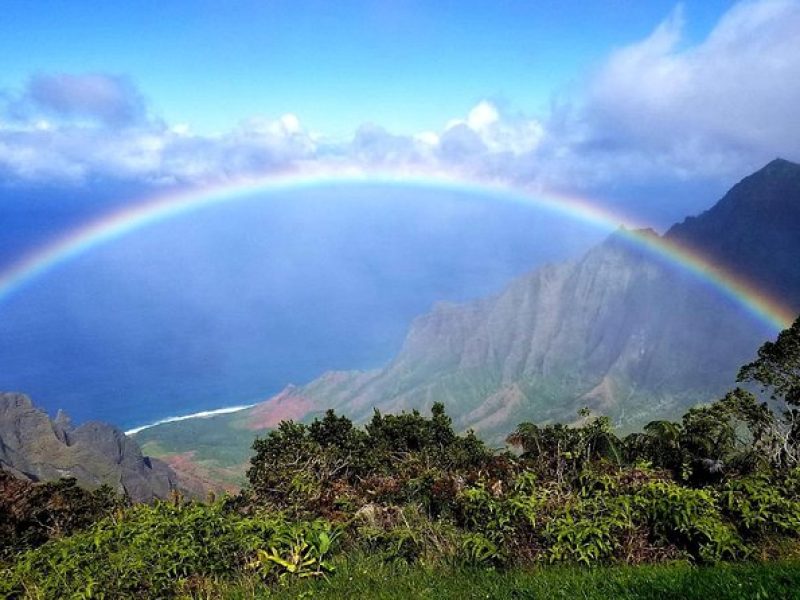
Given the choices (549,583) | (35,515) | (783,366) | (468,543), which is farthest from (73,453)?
(549,583)

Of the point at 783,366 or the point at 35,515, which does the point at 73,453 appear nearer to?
the point at 35,515

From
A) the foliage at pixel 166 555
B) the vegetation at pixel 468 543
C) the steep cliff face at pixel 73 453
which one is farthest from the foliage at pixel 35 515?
the steep cliff face at pixel 73 453

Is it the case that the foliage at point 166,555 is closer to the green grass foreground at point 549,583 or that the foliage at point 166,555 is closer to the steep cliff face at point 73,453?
the green grass foreground at point 549,583

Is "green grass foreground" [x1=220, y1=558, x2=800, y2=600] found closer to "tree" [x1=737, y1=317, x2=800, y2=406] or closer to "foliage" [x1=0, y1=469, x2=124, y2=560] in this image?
"foliage" [x1=0, y1=469, x2=124, y2=560]

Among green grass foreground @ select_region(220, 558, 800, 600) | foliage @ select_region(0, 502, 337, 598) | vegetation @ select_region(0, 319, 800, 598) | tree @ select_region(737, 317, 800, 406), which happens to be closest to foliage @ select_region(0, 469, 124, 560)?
foliage @ select_region(0, 502, 337, 598)

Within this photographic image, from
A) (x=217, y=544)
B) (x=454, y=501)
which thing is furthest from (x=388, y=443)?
(x=217, y=544)
